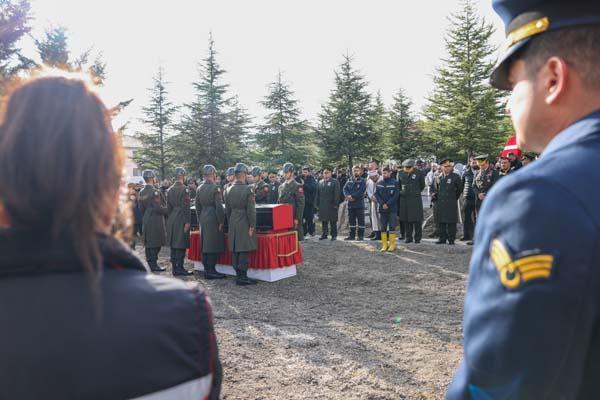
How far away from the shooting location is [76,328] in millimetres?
911

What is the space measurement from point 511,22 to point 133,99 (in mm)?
23979

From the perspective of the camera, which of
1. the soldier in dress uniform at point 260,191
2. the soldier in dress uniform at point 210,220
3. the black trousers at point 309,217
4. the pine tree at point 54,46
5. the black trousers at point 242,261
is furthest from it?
the pine tree at point 54,46

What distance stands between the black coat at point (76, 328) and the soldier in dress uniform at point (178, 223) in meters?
8.36

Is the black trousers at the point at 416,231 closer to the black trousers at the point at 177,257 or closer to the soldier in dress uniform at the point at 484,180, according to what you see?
the soldier in dress uniform at the point at 484,180

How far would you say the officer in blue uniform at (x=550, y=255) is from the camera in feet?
2.54

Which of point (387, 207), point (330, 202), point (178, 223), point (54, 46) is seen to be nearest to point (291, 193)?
point (330, 202)

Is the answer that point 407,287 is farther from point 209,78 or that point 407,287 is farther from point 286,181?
point 209,78

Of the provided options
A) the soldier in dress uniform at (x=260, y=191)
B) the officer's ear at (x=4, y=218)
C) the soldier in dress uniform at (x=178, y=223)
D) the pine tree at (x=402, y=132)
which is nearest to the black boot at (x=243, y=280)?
the soldier in dress uniform at (x=178, y=223)

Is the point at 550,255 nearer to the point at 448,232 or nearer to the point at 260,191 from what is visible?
the point at 448,232

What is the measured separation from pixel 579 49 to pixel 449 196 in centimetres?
1114

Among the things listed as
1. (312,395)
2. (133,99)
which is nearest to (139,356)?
(312,395)

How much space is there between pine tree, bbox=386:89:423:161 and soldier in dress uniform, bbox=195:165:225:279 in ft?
75.7

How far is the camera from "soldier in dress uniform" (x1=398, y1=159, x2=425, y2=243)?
12094mm

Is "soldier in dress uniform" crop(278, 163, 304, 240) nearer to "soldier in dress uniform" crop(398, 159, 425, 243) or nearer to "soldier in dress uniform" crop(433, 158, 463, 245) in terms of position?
"soldier in dress uniform" crop(398, 159, 425, 243)
